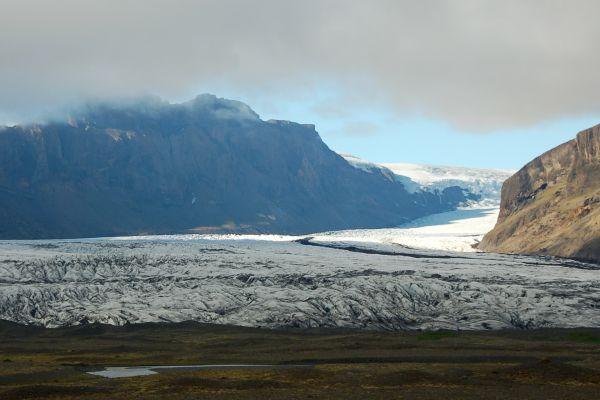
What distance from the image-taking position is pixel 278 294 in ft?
314

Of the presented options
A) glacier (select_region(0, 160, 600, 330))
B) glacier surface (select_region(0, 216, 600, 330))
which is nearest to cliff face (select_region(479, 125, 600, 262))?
glacier (select_region(0, 160, 600, 330))

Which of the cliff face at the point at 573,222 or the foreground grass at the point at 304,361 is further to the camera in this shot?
the cliff face at the point at 573,222

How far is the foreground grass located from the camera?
43.4 m

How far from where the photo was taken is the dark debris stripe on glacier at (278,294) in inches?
3492

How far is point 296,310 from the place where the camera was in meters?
90.6

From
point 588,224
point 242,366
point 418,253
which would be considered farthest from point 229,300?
point 588,224

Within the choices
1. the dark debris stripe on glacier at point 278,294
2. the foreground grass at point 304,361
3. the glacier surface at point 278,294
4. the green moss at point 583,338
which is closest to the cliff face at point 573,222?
the glacier surface at point 278,294

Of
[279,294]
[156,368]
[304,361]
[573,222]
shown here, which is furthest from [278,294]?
[573,222]

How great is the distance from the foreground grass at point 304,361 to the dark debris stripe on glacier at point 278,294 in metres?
4.31

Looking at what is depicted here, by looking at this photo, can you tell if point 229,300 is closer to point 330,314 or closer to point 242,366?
point 330,314

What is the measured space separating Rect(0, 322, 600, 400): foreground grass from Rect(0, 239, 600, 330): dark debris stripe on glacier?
4311 millimetres

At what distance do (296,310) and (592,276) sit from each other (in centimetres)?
4844

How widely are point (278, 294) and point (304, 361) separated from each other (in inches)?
1448

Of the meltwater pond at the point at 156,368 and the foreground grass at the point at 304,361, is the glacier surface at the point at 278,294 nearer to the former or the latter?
the foreground grass at the point at 304,361
